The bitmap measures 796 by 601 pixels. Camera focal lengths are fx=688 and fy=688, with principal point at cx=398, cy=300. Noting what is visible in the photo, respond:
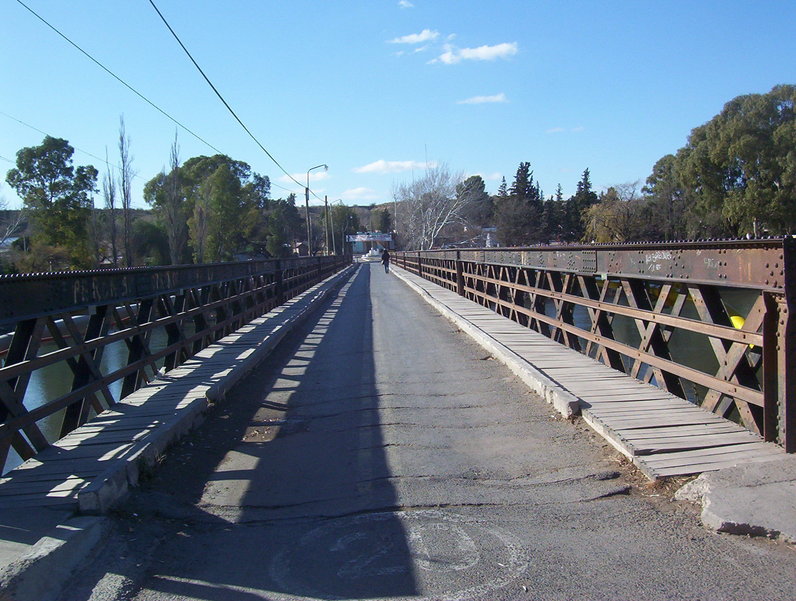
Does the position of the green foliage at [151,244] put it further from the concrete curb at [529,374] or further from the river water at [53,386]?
the concrete curb at [529,374]

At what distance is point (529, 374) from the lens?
8273 millimetres

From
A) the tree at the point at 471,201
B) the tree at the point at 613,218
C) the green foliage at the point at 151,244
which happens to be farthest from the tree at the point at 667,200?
the green foliage at the point at 151,244

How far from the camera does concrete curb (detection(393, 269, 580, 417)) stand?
22.2ft

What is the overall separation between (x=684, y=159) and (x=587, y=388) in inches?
1908

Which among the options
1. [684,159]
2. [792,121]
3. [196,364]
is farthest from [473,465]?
[684,159]

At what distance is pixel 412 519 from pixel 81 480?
7.69ft

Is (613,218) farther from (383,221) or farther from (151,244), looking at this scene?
(383,221)

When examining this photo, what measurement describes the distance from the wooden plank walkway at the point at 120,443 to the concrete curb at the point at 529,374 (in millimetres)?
3658

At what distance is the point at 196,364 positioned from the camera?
970 centimetres

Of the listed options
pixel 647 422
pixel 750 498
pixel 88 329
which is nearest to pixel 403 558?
pixel 750 498

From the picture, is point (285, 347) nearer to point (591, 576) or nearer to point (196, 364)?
point (196, 364)

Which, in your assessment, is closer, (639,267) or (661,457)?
(661,457)

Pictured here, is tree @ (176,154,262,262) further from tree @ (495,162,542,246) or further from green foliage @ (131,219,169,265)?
tree @ (495,162,542,246)

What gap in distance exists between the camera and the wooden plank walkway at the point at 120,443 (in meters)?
4.59
